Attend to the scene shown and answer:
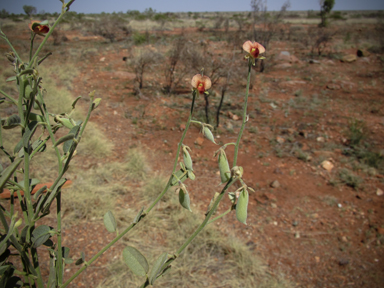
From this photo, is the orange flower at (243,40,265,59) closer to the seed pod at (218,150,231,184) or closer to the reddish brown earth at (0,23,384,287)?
the seed pod at (218,150,231,184)

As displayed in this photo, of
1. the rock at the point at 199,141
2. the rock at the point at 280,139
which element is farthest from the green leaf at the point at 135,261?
the rock at the point at 280,139

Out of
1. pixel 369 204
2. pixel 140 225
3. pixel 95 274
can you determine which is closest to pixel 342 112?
pixel 369 204

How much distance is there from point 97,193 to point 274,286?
5.97 feet

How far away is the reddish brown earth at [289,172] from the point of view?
227 cm

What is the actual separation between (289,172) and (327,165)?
633 millimetres

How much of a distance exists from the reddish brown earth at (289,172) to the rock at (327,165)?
0.23 feet

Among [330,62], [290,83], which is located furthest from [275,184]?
[330,62]

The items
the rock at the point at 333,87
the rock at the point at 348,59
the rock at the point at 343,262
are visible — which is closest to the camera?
the rock at the point at 343,262

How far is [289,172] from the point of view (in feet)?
11.7

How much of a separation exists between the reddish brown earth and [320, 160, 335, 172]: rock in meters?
0.07

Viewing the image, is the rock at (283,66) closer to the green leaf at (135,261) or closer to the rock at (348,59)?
the rock at (348,59)

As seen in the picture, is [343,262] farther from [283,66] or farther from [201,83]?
[283,66]

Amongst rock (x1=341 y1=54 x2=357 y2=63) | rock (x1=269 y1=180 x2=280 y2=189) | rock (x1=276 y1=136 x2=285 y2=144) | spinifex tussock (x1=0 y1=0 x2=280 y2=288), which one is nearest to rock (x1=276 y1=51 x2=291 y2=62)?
rock (x1=341 y1=54 x2=357 y2=63)

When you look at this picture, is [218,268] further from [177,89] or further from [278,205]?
[177,89]
